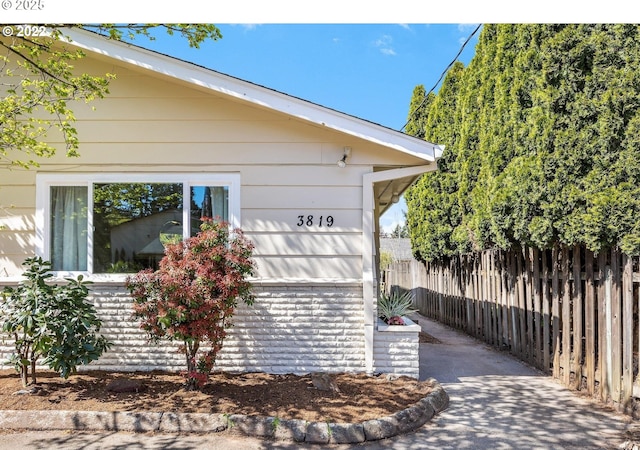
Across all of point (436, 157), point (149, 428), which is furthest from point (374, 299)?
point (149, 428)

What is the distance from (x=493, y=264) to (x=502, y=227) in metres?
2.06

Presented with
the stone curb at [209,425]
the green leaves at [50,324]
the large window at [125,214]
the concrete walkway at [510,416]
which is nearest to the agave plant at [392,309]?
the concrete walkway at [510,416]

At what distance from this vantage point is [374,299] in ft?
19.9

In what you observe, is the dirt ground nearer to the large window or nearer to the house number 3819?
the large window

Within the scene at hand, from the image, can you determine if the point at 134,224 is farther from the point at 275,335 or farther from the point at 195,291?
the point at 275,335

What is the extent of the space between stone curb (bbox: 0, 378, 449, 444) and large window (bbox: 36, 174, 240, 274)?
205 centimetres

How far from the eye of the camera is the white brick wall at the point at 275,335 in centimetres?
602

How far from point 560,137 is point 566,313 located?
2420 mm

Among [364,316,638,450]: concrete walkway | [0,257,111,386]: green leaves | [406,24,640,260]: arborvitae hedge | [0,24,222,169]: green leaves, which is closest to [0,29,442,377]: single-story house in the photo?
[0,24,222,169]: green leaves

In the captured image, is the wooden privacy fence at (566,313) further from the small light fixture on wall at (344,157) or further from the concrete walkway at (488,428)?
the small light fixture on wall at (344,157)

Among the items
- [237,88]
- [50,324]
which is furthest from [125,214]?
[237,88]

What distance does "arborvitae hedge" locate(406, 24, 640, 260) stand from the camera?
201 inches
